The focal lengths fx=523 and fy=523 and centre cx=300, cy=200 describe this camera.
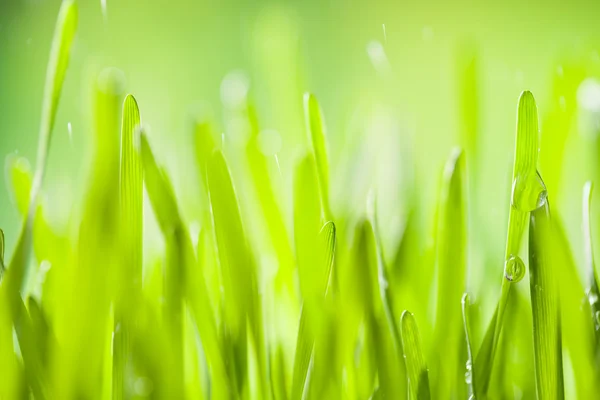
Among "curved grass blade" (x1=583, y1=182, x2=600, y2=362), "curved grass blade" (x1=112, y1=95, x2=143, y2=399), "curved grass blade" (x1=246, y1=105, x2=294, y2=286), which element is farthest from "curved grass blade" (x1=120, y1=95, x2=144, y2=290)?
"curved grass blade" (x1=583, y1=182, x2=600, y2=362)

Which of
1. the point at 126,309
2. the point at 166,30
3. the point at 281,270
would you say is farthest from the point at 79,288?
the point at 166,30

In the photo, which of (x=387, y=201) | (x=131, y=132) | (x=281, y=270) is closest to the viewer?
(x=131, y=132)

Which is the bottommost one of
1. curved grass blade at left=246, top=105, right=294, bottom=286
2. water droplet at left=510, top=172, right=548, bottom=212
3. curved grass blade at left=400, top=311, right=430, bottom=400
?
curved grass blade at left=400, top=311, right=430, bottom=400

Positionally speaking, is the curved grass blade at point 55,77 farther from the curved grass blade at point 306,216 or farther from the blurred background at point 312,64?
the blurred background at point 312,64

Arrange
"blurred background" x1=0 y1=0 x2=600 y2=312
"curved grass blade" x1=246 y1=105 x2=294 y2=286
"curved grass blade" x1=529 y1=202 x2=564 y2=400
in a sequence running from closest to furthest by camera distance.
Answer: "curved grass blade" x1=529 y1=202 x2=564 y2=400
"curved grass blade" x1=246 y1=105 x2=294 y2=286
"blurred background" x1=0 y1=0 x2=600 y2=312

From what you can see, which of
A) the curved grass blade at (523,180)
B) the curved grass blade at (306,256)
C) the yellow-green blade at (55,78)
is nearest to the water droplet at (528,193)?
the curved grass blade at (523,180)

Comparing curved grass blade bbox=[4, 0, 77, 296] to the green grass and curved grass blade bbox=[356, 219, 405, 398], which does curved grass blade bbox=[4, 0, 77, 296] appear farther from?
curved grass blade bbox=[356, 219, 405, 398]

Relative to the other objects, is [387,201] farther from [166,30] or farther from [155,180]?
[166,30]

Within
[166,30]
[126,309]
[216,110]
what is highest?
[166,30]
